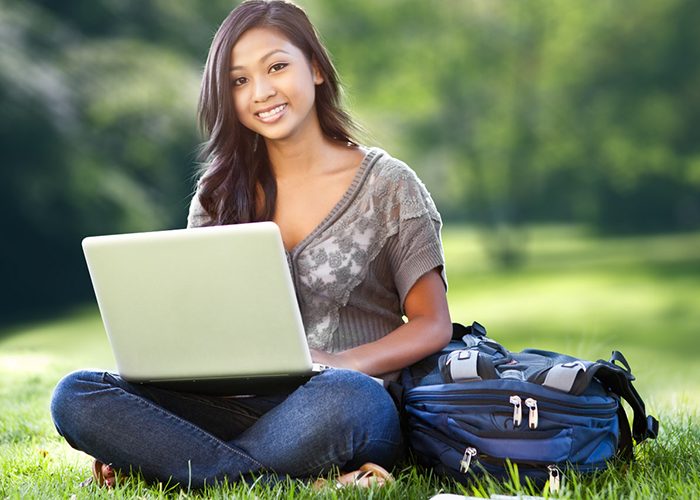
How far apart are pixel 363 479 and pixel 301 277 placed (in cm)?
67

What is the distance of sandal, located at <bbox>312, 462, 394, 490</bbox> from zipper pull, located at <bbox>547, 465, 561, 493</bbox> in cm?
36

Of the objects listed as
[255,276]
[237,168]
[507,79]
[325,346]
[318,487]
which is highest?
[507,79]

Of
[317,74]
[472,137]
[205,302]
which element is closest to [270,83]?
[317,74]

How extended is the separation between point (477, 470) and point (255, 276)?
670 mm

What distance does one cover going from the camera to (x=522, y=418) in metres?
1.69

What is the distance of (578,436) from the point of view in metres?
1.68

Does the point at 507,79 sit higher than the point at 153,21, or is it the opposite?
the point at 153,21

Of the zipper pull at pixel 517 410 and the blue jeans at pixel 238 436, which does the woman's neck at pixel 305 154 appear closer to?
the blue jeans at pixel 238 436

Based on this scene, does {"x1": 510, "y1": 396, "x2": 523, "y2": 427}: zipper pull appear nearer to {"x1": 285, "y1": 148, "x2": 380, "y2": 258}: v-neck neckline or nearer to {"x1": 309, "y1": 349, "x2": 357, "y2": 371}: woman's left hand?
{"x1": 309, "y1": 349, "x2": 357, "y2": 371}: woman's left hand

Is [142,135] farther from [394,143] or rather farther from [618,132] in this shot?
[618,132]

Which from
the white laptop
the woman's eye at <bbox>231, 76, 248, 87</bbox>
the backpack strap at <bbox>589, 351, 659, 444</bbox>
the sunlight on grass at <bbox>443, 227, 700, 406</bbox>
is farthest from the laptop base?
the sunlight on grass at <bbox>443, 227, 700, 406</bbox>

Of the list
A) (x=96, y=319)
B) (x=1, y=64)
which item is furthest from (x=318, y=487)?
(x=96, y=319)

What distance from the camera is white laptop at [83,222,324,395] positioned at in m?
1.61

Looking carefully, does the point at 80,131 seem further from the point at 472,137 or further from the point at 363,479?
the point at 363,479
